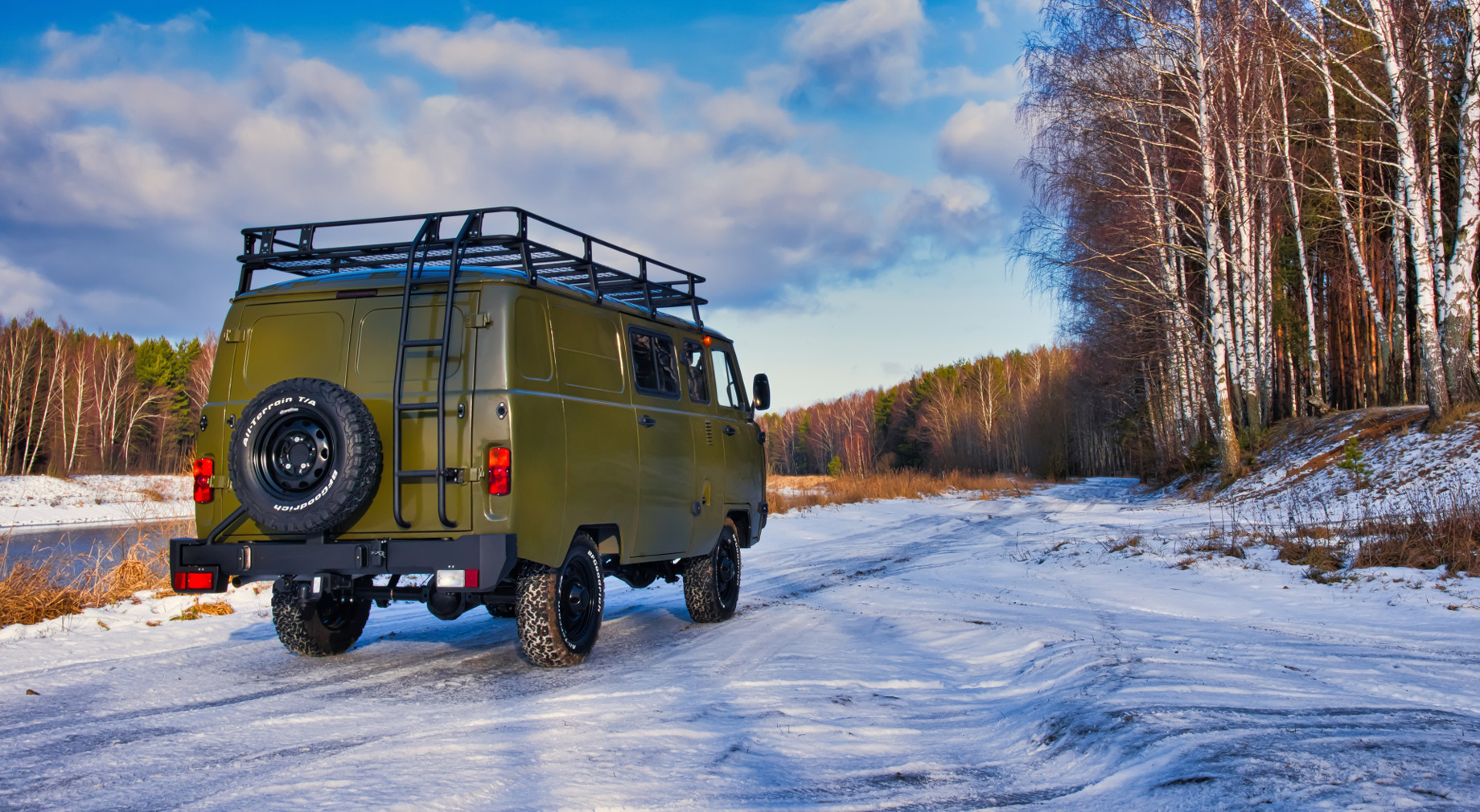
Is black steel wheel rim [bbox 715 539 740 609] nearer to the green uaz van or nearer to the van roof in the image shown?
the green uaz van

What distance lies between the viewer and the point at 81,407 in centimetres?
5541

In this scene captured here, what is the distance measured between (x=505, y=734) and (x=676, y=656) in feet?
6.96

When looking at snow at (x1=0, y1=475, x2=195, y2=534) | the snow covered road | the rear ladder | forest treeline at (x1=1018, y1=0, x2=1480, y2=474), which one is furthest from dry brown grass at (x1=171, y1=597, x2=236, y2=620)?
snow at (x1=0, y1=475, x2=195, y2=534)

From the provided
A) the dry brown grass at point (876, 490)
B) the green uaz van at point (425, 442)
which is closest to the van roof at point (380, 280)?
the green uaz van at point (425, 442)

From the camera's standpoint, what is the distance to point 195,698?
513 centimetres

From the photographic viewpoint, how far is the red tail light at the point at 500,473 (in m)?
5.29

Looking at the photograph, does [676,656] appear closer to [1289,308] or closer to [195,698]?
[195,698]

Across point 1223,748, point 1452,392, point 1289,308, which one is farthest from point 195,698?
point 1289,308

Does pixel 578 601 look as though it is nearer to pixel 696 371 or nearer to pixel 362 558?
pixel 362 558

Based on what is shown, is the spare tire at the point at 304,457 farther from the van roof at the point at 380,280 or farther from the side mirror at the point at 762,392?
the side mirror at the point at 762,392

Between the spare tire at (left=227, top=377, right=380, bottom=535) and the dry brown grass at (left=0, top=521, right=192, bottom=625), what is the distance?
2.66m

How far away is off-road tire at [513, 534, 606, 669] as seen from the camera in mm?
5734

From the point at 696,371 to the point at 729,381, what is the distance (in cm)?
74

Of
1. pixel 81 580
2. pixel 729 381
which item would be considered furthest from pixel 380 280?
pixel 81 580
